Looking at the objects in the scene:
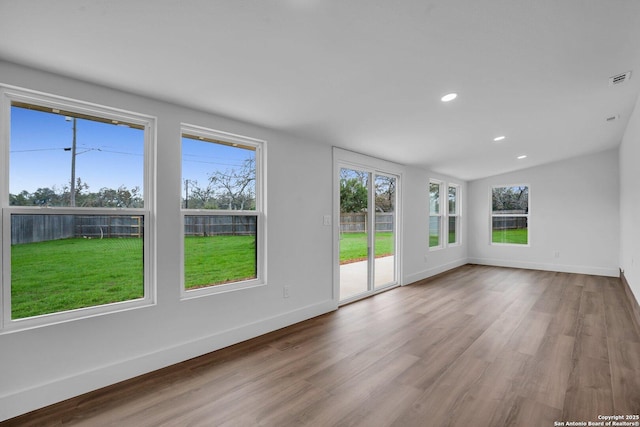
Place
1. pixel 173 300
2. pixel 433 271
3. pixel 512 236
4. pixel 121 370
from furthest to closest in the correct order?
pixel 512 236
pixel 433 271
pixel 173 300
pixel 121 370

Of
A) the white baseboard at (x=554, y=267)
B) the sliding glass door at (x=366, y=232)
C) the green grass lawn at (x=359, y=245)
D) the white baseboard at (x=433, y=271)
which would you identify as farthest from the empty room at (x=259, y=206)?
the white baseboard at (x=554, y=267)

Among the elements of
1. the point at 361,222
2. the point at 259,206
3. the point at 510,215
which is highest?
the point at 259,206

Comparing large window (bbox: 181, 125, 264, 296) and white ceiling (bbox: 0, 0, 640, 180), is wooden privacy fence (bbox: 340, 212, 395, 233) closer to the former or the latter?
white ceiling (bbox: 0, 0, 640, 180)

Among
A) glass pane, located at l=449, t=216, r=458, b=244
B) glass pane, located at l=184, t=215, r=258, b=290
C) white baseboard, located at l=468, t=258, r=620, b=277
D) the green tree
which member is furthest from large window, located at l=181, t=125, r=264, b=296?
white baseboard, located at l=468, t=258, r=620, b=277

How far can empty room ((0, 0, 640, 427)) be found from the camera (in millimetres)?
1913

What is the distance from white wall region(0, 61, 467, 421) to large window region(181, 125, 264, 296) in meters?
0.12

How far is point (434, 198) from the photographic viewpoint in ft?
23.6

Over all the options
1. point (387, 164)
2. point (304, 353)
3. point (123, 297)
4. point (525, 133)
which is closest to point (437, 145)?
point (387, 164)

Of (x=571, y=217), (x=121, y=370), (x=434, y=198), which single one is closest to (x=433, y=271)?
(x=434, y=198)

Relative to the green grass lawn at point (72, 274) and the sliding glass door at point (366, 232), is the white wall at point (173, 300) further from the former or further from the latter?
the sliding glass door at point (366, 232)

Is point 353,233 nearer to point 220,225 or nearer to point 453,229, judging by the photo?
point 220,225

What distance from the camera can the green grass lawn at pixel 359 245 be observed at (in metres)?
4.62

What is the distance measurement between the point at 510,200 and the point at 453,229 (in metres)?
1.59

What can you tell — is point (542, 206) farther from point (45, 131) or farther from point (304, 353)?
point (45, 131)
